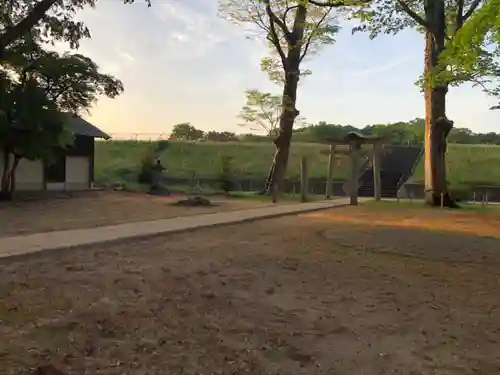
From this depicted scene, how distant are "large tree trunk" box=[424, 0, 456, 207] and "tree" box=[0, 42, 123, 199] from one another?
455 inches

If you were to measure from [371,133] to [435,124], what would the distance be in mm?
29004

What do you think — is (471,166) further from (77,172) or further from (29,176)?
(29,176)

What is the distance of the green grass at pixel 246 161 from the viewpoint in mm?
37594

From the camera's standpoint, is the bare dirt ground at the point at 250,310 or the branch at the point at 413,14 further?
the branch at the point at 413,14

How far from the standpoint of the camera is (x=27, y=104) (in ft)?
60.2

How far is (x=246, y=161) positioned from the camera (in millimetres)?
43594

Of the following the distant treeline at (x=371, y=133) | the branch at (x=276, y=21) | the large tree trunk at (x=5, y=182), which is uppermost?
the branch at (x=276, y=21)

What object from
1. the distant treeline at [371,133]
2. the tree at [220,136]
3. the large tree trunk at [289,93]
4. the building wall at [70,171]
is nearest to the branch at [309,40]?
the large tree trunk at [289,93]

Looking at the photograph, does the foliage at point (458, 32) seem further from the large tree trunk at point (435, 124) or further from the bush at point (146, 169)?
the bush at point (146, 169)

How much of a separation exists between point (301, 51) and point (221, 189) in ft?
24.7

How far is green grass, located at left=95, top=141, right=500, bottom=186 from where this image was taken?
37594 millimetres

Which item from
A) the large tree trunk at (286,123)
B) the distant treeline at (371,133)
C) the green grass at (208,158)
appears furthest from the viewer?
the distant treeline at (371,133)

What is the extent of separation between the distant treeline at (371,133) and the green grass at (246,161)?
13.8 ft

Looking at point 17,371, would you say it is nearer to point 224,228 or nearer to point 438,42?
point 224,228
